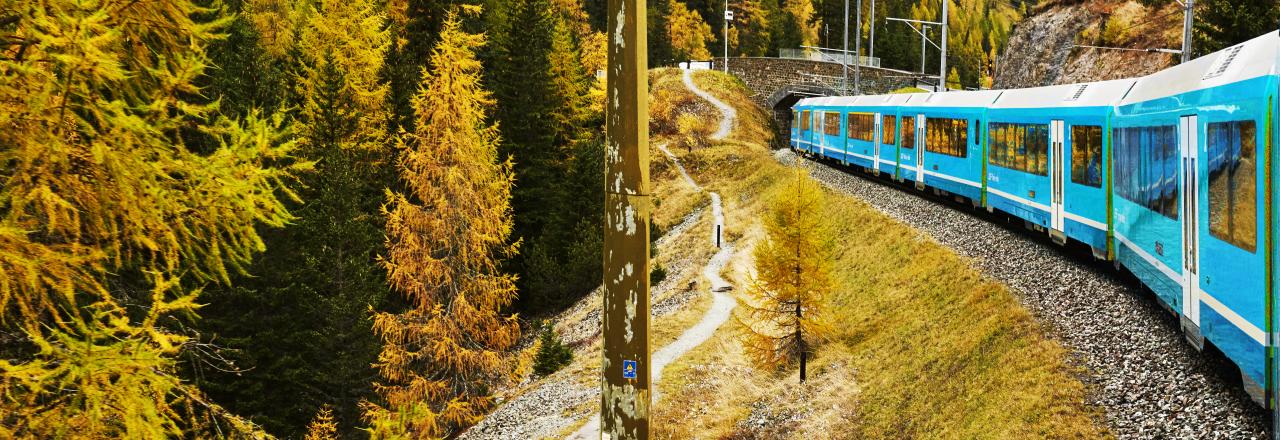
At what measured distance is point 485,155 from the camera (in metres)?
28.4

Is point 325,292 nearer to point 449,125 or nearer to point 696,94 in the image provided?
point 449,125

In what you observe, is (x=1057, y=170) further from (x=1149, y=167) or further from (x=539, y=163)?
(x=539, y=163)

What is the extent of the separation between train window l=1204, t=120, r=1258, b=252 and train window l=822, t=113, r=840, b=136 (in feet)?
110

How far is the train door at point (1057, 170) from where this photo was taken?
62.1 ft

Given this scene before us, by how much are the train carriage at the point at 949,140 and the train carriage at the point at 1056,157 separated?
923 mm

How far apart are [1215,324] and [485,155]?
20956 mm

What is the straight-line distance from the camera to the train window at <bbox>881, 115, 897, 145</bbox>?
3303 cm

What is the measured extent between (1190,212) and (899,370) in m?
8.74

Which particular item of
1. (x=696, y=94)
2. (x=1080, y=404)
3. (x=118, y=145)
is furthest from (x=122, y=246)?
(x=696, y=94)

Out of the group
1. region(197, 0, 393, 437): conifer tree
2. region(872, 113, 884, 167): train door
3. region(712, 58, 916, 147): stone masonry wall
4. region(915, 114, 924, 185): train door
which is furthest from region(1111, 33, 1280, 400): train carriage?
region(712, 58, 916, 147): stone masonry wall

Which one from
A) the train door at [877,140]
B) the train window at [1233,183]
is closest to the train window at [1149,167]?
the train window at [1233,183]

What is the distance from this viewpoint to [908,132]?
31312mm

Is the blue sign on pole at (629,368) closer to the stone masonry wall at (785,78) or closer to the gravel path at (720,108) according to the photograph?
the gravel path at (720,108)

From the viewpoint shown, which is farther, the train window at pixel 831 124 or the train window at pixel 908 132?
the train window at pixel 831 124
